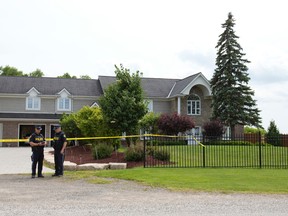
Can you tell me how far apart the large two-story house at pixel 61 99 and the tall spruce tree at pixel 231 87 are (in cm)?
262

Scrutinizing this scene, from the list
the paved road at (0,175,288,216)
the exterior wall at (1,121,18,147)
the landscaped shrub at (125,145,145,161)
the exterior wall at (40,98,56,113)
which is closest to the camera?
the paved road at (0,175,288,216)

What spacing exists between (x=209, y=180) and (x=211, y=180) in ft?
0.21

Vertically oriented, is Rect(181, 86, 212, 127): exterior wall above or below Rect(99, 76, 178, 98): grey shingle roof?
below

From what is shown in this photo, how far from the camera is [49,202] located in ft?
27.1

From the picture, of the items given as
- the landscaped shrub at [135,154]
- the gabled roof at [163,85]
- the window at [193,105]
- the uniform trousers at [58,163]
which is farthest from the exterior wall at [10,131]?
the uniform trousers at [58,163]

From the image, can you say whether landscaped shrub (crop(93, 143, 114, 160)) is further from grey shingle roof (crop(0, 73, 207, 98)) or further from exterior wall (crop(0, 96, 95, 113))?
exterior wall (crop(0, 96, 95, 113))

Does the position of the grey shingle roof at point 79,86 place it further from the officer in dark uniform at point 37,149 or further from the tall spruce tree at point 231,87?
the officer in dark uniform at point 37,149

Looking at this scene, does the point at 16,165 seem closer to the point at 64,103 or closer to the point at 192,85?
the point at 64,103

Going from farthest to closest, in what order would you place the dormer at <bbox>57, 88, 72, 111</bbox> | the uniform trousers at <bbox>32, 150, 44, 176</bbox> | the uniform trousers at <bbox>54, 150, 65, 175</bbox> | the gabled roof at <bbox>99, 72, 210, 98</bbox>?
the gabled roof at <bbox>99, 72, 210, 98</bbox> → the dormer at <bbox>57, 88, 72, 111</bbox> → the uniform trousers at <bbox>54, 150, 65, 175</bbox> → the uniform trousers at <bbox>32, 150, 44, 176</bbox>

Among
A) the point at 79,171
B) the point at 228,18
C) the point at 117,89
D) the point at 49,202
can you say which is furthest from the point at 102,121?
the point at 228,18

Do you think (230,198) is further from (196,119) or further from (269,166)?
(196,119)

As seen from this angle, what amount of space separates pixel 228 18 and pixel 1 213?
35.4 metres

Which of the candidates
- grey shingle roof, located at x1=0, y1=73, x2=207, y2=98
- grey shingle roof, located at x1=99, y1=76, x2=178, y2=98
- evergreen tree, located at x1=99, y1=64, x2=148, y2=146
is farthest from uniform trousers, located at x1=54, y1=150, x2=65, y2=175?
grey shingle roof, located at x1=99, y1=76, x2=178, y2=98

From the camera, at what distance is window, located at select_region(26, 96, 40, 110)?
38219 millimetres
